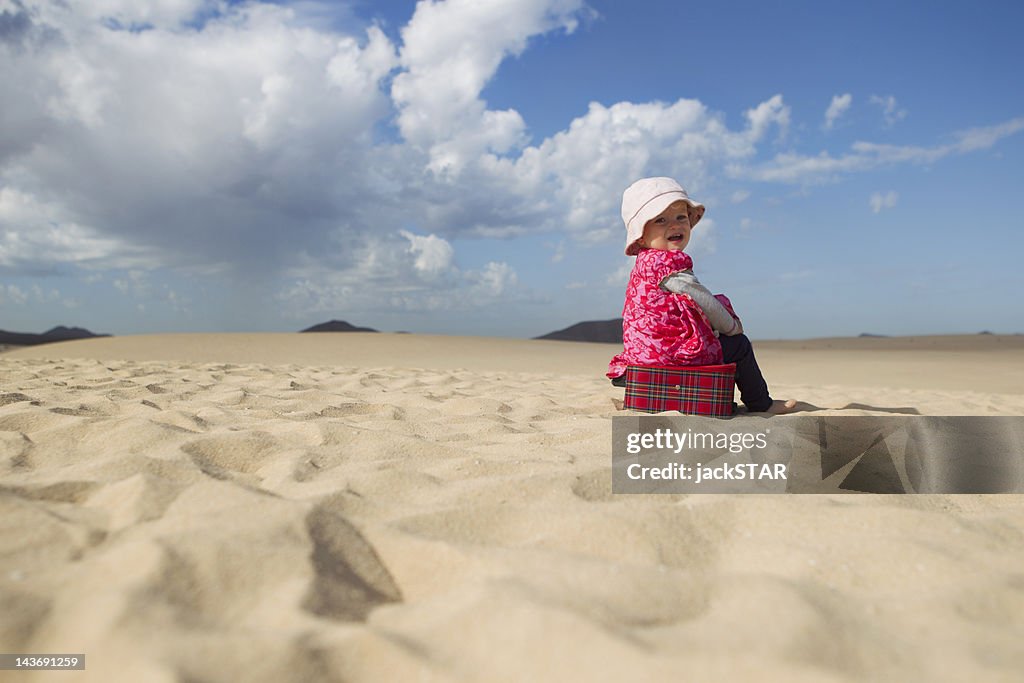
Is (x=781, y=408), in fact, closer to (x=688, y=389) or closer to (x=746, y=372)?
(x=746, y=372)

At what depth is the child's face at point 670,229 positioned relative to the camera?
3.72m

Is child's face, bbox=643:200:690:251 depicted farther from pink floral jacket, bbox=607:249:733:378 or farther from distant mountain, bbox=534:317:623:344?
distant mountain, bbox=534:317:623:344

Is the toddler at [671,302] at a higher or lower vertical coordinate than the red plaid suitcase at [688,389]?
higher

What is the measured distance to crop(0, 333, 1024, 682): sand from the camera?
3.67 feet

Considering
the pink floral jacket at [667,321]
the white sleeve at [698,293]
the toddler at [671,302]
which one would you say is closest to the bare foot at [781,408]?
the toddler at [671,302]

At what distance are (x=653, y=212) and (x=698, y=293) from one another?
54 centimetres

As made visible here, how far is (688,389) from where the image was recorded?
3.61 meters

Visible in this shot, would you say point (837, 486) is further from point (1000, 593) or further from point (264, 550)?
point (264, 550)

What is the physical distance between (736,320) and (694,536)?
7.57 ft

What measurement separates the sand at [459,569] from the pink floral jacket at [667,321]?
136cm

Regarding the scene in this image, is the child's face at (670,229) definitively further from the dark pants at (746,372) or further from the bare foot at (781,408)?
the bare foot at (781,408)

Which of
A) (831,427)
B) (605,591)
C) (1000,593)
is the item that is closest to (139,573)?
(605,591)

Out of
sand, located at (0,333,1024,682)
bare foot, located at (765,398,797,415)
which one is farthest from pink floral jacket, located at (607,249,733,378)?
sand, located at (0,333,1024,682)

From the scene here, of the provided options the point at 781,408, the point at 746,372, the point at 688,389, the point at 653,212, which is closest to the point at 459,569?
the point at 688,389
